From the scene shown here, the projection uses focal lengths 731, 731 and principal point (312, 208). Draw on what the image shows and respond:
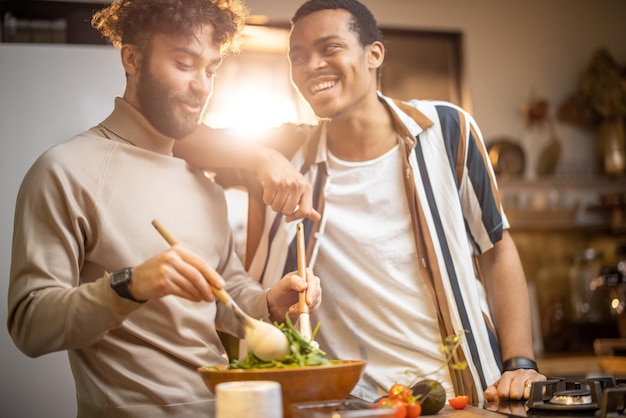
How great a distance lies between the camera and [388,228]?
1.75m

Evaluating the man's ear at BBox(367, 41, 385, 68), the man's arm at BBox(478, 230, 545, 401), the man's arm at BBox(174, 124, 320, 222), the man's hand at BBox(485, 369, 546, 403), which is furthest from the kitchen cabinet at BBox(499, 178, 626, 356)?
the man's arm at BBox(174, 124, 320, 222)

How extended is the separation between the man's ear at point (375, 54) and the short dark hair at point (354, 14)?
0.04 ft

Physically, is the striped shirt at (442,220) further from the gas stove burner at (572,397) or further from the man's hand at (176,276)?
the man's hand at (176,276)

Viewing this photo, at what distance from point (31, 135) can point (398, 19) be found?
97.0 inches

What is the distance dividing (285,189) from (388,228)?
0.31 m

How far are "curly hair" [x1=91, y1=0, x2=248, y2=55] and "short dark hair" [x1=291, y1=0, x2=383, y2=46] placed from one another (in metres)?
0.23

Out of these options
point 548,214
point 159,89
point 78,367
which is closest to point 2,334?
point 78,367

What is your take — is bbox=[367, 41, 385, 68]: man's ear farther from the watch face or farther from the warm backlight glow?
the watch face

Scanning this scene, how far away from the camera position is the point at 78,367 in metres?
1.37

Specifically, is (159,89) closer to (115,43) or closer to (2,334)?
(115,43)

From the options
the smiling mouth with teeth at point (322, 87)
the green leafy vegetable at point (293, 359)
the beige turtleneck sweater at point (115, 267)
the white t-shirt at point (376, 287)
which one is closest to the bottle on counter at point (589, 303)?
the white t-shirt at point (376, 287)

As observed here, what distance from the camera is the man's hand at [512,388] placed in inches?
57.0

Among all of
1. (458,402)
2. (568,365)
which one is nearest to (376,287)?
(458,402)

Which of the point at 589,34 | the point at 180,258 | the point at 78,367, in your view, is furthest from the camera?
the point at 589,34
